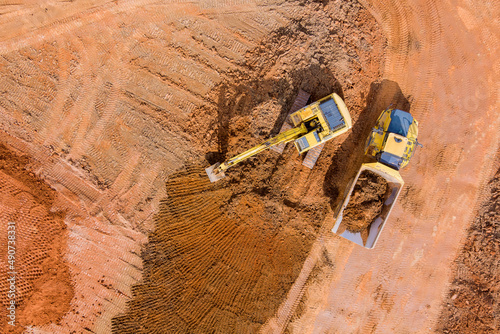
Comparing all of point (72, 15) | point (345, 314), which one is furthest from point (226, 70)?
point (345, 314)

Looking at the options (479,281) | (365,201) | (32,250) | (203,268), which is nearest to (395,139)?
(365,201)

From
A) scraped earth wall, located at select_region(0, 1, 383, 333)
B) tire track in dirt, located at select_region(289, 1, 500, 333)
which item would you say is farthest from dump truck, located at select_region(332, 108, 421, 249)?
scraped earth wall, located at select_region(0, 1, 383, 333)

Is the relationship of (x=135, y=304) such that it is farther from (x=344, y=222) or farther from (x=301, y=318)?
(x=344, y=222)

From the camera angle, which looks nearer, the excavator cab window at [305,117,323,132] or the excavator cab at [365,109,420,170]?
the excavator cab window at [305,117,323,132]

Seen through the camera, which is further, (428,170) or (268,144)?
(428,170)

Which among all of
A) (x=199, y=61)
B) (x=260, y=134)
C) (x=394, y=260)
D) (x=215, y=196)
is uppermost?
Result: (x=199, y=61)

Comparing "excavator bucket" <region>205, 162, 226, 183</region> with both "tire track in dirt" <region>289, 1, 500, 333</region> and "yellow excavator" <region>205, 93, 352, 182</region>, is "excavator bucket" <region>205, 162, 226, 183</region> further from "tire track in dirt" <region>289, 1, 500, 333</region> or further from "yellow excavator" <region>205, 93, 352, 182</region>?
"tire track in dirt" <region>289, 1, 500, 333</region>

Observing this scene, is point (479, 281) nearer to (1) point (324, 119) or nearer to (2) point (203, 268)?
(1) point (324, 119)
